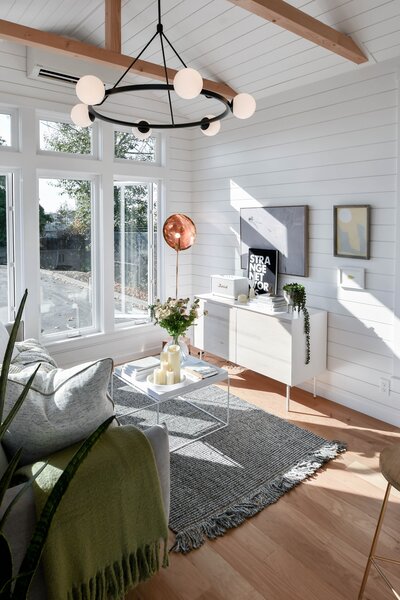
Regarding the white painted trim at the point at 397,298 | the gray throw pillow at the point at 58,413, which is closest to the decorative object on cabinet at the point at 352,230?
the white painted trim at the point at 397,298

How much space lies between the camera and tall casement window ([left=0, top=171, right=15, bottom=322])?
398cm

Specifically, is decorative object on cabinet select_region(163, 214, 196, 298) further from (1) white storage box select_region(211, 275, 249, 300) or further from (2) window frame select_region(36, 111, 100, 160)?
(2) window frame select_region(36, 111, 100, 160)

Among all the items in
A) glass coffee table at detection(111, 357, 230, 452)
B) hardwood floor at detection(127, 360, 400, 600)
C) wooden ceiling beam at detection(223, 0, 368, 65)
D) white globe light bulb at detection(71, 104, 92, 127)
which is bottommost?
hardwood floor at detection(127, 360, 400, 600)

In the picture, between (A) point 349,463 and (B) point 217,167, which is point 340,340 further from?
(B) point 217,167

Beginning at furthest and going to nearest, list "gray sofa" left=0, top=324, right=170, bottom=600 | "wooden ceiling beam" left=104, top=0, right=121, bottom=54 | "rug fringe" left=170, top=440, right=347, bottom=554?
"wooden ceiling beam" left=104, top=0, right=121, bottom=54, "rug fringe" left=170, top=440, right=347, bottom=554, "gray sofa" left=0, top=324, right=170, bottom=600

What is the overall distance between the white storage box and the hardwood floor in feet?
5.96

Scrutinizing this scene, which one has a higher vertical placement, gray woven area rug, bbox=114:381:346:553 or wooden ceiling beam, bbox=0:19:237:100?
wooden ceiling beam, bbox=0:19:237:100

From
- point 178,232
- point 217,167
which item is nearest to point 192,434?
point 178,232

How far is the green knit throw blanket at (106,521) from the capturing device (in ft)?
4.58

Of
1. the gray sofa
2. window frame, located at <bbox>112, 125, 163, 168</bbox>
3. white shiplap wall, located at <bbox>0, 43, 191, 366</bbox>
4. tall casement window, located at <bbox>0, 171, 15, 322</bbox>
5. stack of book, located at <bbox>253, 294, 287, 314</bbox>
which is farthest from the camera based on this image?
window frame, located at <bbox>112, 125, 163, 168</bbox>

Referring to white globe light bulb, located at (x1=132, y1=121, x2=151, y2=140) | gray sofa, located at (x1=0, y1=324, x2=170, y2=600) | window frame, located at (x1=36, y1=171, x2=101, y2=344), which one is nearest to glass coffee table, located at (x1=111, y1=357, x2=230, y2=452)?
window frame, located at (x1=36, y1=171, x2=101, y2=344)

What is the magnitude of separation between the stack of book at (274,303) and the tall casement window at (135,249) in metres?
1.69

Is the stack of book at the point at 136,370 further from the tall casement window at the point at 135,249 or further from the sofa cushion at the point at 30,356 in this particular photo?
the tall casement window at the point at 135,249

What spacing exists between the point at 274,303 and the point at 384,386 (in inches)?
42.3
